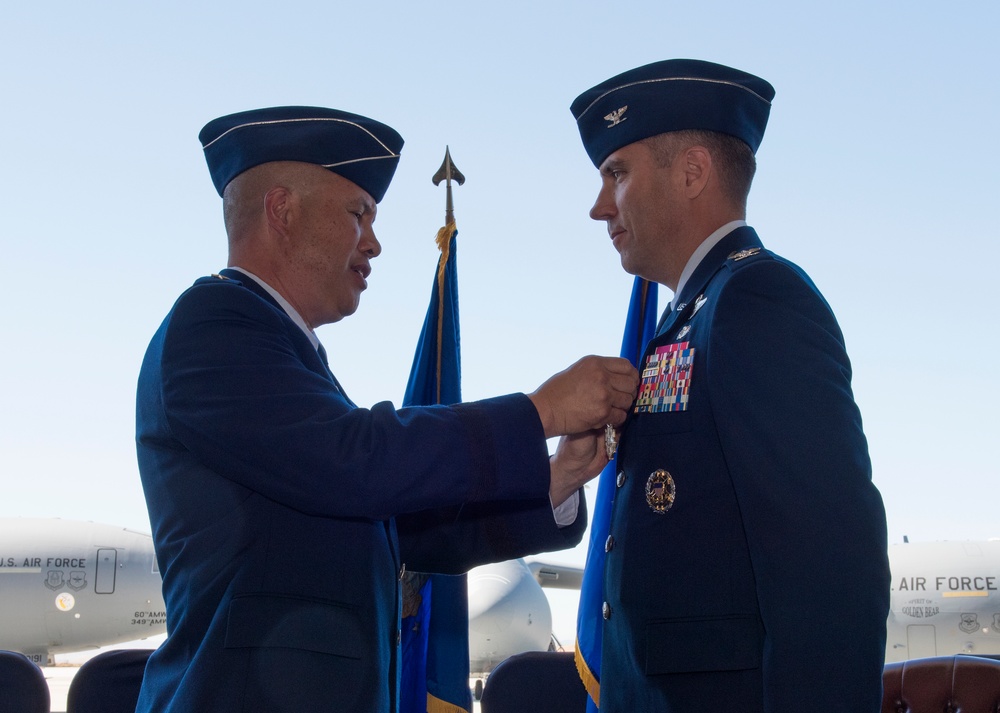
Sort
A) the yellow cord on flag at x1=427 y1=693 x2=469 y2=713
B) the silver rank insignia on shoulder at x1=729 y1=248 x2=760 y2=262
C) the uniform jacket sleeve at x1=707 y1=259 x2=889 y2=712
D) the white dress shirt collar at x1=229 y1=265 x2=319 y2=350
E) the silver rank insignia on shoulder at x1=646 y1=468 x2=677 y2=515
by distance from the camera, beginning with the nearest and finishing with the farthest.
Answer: the uniform jacket sleeve at x1=707 y1=259 x2=889 y2=712 → the silver rank insignia on shoulder at x1=646 y1=468 x2=677 y2=515 → the silver rank insignia on shoulder at x1=729 y1=248 x2=760 y2=262 → the white dress shirt collar at x1=229 y1=265 x2=319 y2=350 → the yellow cord on flag at x1=427 y1=693 x2=469 y2=713

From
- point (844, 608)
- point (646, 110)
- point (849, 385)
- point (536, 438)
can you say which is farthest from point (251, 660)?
point (646, 110)

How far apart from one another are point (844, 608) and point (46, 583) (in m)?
21.0

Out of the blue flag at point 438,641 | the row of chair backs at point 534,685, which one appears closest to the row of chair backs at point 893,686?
the row of chair backs at point 534,685

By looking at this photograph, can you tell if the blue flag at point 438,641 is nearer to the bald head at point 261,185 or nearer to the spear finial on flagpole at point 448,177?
the spear finial on flagpole at point 448,177

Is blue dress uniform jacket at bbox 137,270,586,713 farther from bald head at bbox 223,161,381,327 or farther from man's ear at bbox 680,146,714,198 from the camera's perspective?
man's ear at bbox 680,146,714,198

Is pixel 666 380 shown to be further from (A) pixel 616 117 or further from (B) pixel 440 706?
(B) pixel 440 706

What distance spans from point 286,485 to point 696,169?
1.32 metres

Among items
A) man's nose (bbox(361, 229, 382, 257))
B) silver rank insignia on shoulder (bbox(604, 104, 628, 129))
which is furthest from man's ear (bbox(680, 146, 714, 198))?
man's nose (bbox(361, 229, 382, 257))

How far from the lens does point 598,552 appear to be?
13.6ft

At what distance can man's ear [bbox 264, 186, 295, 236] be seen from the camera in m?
2.67

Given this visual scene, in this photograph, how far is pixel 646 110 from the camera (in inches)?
→ 104

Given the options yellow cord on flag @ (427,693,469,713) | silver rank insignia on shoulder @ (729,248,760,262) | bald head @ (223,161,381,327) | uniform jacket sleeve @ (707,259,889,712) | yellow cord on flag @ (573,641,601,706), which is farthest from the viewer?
yellow cord on flag @ (427,693,469,713)

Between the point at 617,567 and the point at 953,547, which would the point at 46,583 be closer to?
the point at 953,547

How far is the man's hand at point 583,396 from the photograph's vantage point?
90.7 inches
